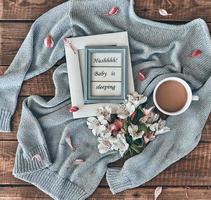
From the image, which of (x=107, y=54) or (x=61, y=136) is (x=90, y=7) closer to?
(x=107, y=54)

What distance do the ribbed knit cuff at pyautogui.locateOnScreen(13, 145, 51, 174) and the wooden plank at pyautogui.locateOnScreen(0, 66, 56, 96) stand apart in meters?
0.12

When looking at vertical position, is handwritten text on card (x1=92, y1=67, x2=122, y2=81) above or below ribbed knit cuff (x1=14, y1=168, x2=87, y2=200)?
above

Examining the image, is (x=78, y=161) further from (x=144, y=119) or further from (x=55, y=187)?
(x=144, y=119)

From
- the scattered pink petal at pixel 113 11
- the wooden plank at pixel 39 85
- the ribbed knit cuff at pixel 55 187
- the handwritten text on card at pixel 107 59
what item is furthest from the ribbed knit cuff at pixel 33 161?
the scattered pink petal at pixel 113 11

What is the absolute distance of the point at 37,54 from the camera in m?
1.03

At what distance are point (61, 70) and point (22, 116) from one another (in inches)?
5.3

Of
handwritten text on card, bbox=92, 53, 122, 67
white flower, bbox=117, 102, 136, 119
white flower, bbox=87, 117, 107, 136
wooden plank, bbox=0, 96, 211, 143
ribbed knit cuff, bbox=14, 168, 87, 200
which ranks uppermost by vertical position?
handwritten text on card, bbox=92, 53, 122, 67

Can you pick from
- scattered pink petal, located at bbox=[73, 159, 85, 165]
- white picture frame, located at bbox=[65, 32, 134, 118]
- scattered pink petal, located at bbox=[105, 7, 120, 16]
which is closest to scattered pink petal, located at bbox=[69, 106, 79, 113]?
white picture frame, located at bbox=[65, 32, 134, 118]

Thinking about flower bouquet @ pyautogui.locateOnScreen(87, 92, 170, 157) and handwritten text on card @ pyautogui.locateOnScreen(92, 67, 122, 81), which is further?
handwritten text on card @ pyautogui.locateOnScreen(92, 67, 122, 81)

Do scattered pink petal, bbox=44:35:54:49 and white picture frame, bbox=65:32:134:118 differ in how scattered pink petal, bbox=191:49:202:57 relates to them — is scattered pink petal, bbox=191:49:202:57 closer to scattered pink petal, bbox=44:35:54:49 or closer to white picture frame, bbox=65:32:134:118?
white picture frame, bbox=65:32:134:118

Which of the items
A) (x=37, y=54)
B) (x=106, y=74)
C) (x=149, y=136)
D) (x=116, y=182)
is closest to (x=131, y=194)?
(x=116, y=182)

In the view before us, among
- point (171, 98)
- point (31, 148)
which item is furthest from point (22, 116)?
point (171, 98)

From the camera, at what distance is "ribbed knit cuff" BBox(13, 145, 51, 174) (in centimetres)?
101

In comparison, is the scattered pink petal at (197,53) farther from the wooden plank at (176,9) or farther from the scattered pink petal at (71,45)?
the scattered pink petal at (71,45)
